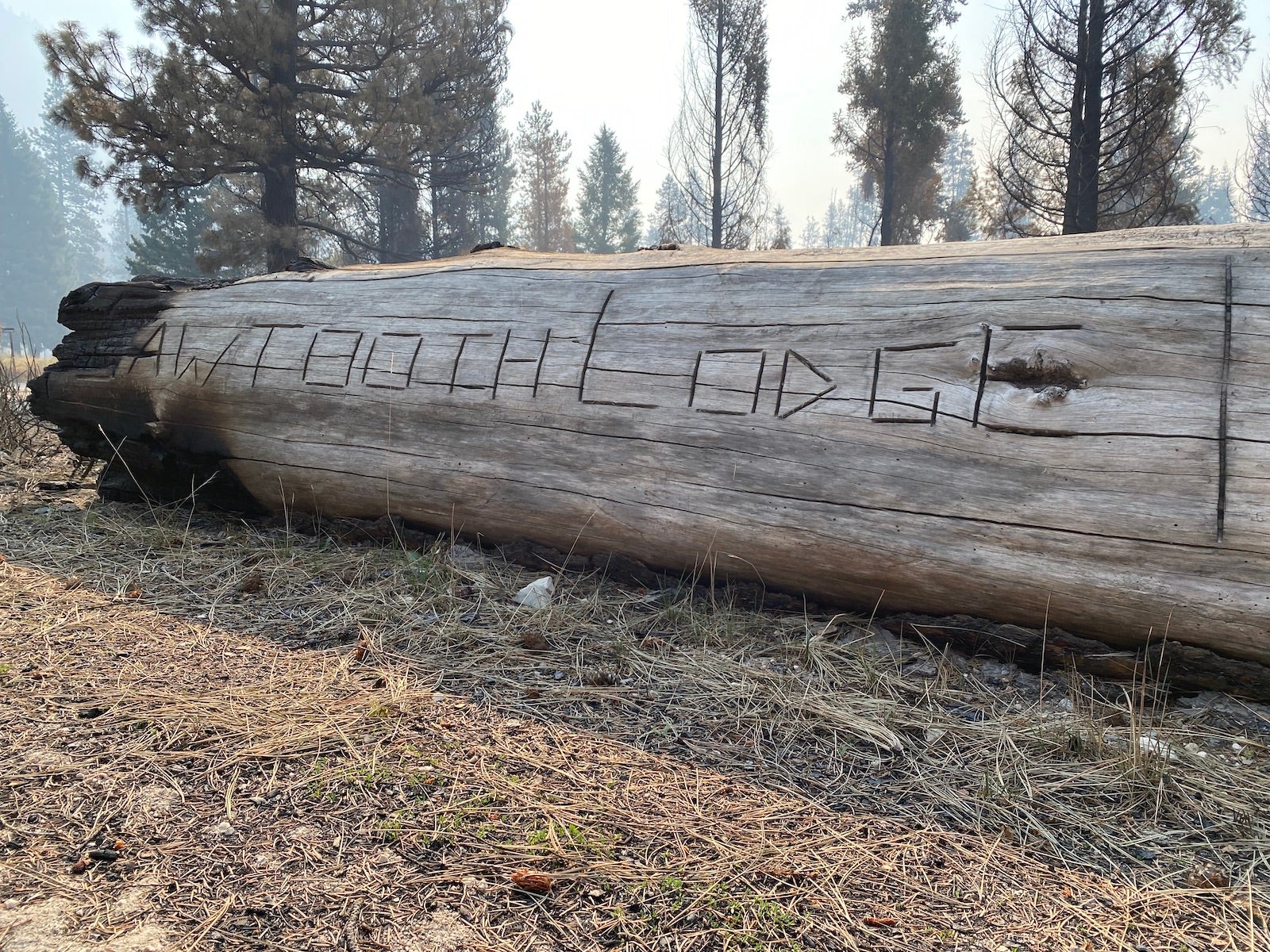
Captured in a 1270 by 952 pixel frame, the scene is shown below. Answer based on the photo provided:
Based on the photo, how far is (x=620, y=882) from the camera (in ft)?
5.06

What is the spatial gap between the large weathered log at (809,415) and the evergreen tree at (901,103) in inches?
721

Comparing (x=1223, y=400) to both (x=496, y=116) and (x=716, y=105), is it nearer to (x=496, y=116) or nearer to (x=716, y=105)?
(x=716, y=105)

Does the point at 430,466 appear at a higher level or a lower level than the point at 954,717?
higher

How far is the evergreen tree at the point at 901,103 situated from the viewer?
1920 cm

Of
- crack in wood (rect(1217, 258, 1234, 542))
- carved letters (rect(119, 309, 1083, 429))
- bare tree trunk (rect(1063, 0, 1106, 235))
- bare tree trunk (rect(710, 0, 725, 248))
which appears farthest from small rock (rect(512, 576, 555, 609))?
bare tree trunk (rect(710, 0, 725, 248))

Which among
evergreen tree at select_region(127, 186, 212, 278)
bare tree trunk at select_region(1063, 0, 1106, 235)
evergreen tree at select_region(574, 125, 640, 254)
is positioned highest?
evergreen tree at select_region(574, 125, 640, 254)

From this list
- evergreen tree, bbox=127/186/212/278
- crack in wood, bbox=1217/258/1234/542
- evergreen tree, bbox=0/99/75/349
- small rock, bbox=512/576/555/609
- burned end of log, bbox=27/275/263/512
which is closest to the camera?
crack in wood, bbox=1217/258/1234/542

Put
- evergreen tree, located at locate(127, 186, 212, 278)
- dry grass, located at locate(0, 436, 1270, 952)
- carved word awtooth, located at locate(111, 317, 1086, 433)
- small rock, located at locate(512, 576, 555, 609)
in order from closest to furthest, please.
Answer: dry grass, located at locate(0, 436, 1270, 952), carved word awtooth, located at locate(111, 317, 1086, 433), small rock, located at locate(512, 576, 555, 609), evergreen tree, located at locate(127, 186, 212, 278)

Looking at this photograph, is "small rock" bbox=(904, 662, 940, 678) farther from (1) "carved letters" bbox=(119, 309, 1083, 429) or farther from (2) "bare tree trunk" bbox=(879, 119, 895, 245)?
(2) "bare tree trunk" bbox=(879, 119, 895, 245)

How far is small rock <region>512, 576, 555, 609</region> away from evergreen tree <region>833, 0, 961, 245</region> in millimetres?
19080

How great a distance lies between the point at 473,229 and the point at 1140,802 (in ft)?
90.0

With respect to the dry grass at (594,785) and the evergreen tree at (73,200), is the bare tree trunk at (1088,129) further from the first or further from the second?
the evergreen tree at (73,200)

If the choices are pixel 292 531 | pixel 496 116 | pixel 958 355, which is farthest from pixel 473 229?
pixel 958 355

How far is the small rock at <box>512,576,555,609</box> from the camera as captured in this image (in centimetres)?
315
